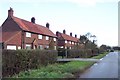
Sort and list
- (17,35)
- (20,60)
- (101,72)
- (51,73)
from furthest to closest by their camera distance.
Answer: (17,35)
(101,72)
(20,60)
(51,73)

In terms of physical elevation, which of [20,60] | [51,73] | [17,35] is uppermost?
[17,35]

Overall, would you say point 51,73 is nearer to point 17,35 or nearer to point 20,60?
point 20,60

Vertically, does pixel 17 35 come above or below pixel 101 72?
above

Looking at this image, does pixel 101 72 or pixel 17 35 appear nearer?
pixel 101 72

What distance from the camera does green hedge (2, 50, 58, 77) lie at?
1655cm

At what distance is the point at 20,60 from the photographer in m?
19.0

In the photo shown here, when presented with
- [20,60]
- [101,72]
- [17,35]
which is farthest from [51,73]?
[17,35]

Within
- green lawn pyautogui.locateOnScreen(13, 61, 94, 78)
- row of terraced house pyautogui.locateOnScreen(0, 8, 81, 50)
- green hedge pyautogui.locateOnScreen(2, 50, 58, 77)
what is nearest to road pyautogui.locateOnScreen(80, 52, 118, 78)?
green lawn pyautogui.locateOnScreen(13, 61, 94, 78)

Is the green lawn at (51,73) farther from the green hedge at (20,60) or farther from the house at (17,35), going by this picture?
the house at (17,35)

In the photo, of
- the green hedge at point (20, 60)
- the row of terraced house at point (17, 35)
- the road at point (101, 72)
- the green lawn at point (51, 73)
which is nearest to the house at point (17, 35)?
the row of terraced house at point (17, 35)

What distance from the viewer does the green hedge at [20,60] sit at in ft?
54.3

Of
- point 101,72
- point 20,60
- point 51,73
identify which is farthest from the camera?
point 101,72

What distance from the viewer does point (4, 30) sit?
56.8 metres

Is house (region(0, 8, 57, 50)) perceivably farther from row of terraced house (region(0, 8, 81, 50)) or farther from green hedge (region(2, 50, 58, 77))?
green hedge (region(2, 50, 58, 77))
